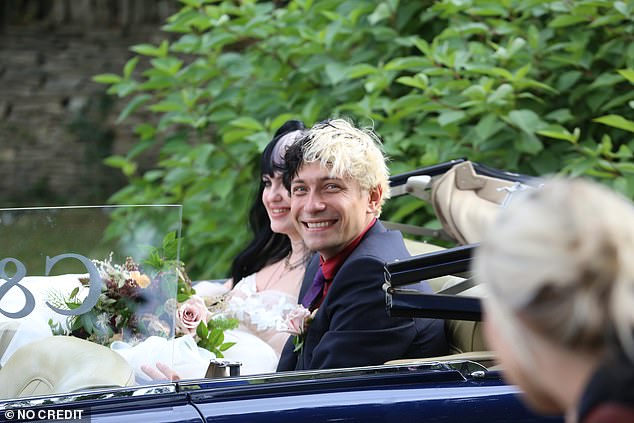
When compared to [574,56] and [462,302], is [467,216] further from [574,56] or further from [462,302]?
[574,56]

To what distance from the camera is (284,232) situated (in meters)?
2.92

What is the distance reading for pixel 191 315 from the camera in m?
2.52

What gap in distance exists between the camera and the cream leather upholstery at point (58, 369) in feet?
5.87

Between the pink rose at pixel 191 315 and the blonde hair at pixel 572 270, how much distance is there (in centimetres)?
173

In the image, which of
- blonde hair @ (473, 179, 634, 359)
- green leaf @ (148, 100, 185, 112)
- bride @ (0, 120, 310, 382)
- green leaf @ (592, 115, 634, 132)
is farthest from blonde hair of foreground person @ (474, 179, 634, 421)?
green leaf @ (148, 100, 185, 112)

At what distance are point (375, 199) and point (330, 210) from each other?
14 centimetres

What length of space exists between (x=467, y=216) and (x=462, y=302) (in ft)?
3.60

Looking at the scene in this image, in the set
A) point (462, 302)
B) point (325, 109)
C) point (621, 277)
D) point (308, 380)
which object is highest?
point (621, 277)

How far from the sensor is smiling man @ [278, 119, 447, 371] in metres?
2.16

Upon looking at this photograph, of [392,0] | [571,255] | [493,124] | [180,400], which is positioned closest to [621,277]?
[571,255]

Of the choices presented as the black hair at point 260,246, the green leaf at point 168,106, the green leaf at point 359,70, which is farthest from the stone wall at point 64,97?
the black hair at point 260,246

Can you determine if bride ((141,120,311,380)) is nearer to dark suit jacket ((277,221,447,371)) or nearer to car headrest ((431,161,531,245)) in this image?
dark suit jacket ((277,221,447,371))

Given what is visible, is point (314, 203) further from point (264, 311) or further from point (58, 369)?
point (58, 369)

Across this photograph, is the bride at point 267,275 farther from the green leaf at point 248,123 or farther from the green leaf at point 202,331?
the green leaf at point 248,123
